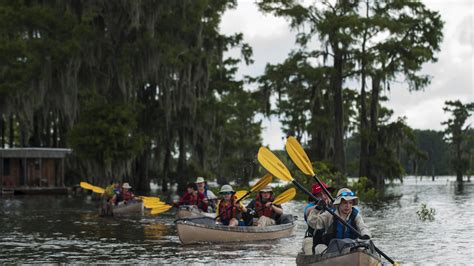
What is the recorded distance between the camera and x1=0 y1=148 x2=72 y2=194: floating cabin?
148 feet

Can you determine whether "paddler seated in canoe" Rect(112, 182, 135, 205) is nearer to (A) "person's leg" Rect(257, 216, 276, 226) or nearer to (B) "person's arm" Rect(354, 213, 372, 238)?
(A) "person's leg" Rect(257, 216, 276, 226)

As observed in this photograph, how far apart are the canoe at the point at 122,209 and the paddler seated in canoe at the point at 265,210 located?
30.1ft

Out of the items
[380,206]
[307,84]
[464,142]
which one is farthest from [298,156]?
[464,142]

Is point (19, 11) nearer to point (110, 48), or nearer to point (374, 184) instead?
point (110, 48)

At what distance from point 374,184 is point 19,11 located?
75.9 ft

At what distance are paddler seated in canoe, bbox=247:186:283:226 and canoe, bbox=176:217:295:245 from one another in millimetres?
550

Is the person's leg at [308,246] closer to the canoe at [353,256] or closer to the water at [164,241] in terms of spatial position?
the canoe at [353,256]

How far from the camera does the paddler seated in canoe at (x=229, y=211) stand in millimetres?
18953

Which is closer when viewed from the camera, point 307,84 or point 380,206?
point 380,206

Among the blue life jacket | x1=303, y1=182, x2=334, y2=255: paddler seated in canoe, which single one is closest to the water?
x1=303, y1=182, x2=334, y2=255: paddler seated in canoe

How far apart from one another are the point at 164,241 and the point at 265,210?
8.37 ft

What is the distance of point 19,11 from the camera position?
3622 centimetres

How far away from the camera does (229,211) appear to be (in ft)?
62.5

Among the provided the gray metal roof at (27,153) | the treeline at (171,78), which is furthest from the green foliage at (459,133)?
the gray metal roof at (27,153)
